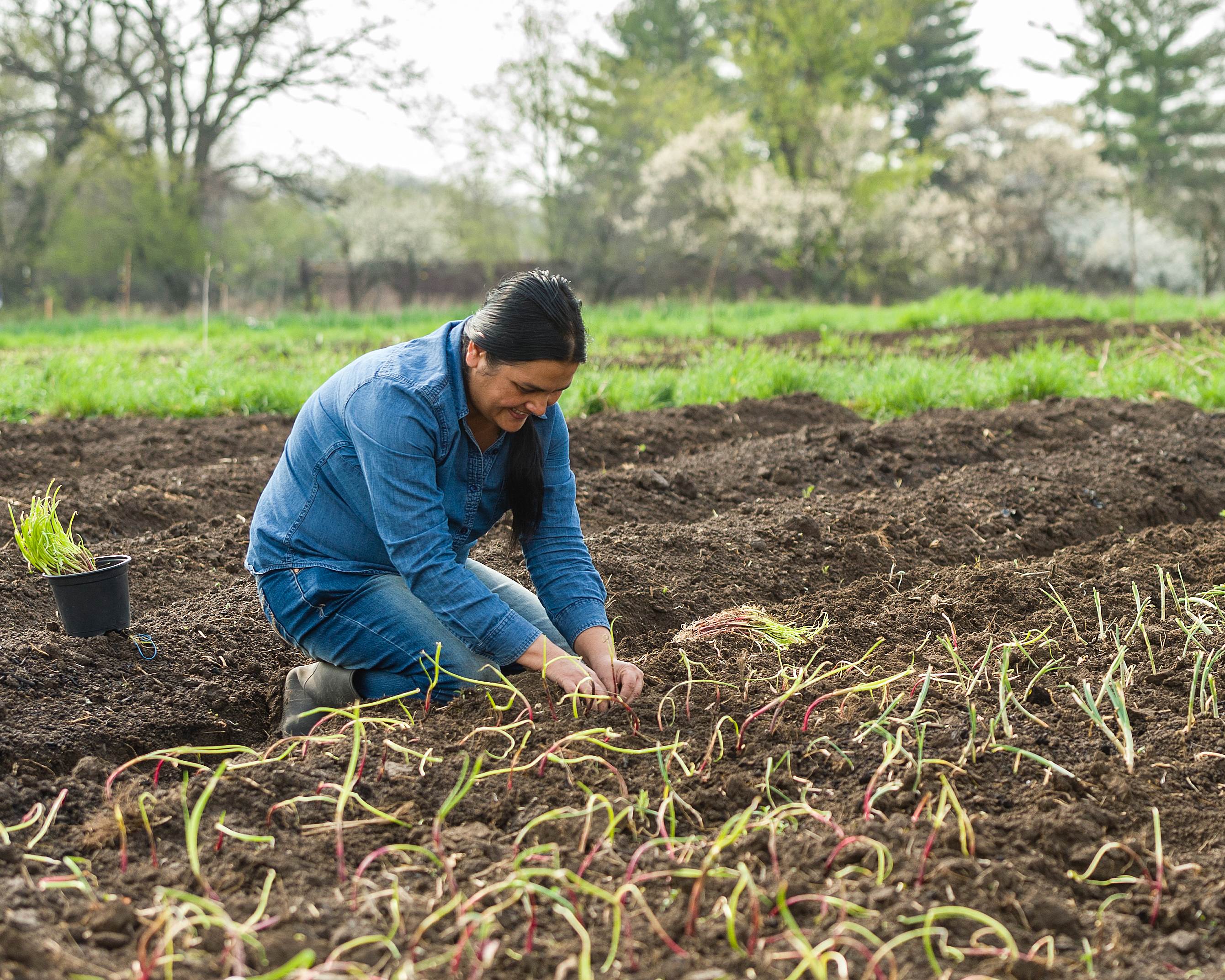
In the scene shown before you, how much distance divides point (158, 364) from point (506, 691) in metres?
7.87

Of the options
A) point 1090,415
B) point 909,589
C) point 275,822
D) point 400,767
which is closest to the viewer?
point 275,822

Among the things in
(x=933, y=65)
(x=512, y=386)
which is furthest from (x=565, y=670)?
(x=933, y=65)

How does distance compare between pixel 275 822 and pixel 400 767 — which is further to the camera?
pixel 400 767

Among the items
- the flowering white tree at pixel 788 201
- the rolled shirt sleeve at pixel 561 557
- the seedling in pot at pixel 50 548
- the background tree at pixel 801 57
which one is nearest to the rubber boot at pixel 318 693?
the rolled shirt sleeve at pixel 561 557

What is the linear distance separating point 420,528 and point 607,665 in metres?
0.61

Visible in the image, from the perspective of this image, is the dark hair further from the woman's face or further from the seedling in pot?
the seedling in pot

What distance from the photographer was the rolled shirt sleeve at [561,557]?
8.93ft

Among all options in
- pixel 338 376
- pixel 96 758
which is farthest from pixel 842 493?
pixel 96 758

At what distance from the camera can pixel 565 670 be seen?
2.42m

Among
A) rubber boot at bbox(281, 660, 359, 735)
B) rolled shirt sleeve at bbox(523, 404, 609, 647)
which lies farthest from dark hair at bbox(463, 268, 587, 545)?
rubber boot at bbox(281, 660, 359, 735)

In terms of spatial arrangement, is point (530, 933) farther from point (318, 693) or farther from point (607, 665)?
point (318, 693)

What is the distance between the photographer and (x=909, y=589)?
11.7ft

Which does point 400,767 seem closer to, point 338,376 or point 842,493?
point 338,376

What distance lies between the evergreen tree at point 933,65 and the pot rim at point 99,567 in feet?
110
